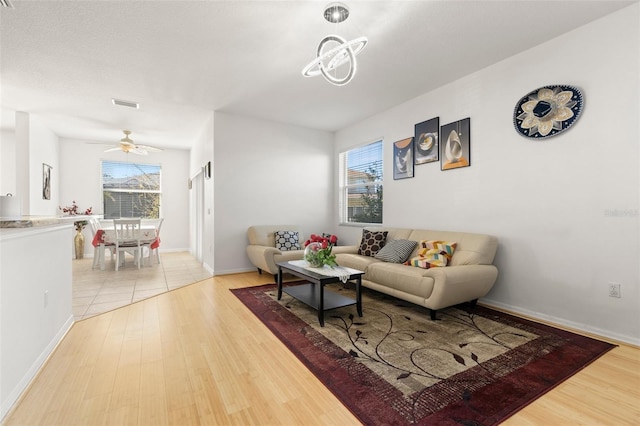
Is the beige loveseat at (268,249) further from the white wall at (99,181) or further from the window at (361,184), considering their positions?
the white wall at (99,181)

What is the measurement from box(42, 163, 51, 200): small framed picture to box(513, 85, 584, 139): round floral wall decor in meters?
7.81

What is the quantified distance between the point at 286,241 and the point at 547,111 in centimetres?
381

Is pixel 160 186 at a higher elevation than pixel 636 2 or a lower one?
lower

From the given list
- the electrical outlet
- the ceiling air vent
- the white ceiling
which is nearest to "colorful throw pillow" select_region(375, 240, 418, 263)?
the electrical outlet

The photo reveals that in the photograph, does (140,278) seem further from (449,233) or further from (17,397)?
(449,233)

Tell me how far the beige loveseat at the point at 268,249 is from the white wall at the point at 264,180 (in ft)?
0.76

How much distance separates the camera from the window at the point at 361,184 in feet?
16.9

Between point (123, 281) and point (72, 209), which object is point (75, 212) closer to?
point (72, 209)

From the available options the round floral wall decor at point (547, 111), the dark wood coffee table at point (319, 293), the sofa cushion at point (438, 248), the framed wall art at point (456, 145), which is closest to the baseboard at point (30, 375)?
the dark wood coffee table at point (319, 293)

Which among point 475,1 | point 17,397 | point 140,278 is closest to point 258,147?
point 140,278

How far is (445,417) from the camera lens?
1552 millimetres

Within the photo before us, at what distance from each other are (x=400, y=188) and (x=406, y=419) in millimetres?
3476

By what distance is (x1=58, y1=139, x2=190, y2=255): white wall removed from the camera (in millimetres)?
6770

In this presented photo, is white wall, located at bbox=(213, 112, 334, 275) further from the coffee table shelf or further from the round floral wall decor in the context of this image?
the round floral wall decor
